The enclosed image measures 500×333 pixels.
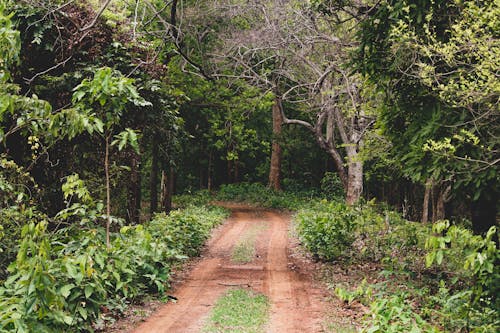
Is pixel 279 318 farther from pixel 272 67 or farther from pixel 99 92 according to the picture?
pixel 272 67

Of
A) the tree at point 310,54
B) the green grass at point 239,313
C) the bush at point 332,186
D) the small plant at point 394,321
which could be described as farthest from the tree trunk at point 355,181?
the bush at point 332,186

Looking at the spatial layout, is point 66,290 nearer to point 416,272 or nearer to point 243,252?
point 416,272

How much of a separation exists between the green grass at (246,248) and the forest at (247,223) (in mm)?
125

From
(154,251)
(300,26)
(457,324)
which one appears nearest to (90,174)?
(154,251)

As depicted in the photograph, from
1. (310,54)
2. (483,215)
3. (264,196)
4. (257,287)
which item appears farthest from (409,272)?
(264,196)

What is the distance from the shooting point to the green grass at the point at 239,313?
7.77 m

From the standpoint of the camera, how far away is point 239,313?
8547 mm

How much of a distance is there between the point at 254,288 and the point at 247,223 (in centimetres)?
1220

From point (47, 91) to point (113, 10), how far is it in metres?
3.39

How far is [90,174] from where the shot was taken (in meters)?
13.0

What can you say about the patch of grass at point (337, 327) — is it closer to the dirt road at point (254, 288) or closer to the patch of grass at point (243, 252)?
the dirt road at point (254, 288)

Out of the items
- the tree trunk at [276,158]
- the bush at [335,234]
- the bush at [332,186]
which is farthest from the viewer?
the tree trunk at [276,158]

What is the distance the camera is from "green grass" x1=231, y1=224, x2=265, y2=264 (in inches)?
562

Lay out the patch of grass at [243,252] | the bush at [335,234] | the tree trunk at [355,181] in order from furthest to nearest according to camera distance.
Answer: the tree trunk at [355,181], the patch of grass at [243,252], the bush at [335,234]
